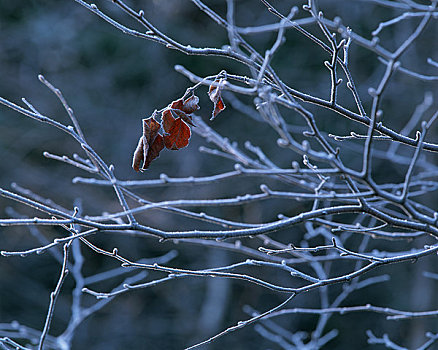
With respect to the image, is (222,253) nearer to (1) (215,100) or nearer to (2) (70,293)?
(2) (70,293)

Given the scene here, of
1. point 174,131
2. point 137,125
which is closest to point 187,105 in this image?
point 174,131

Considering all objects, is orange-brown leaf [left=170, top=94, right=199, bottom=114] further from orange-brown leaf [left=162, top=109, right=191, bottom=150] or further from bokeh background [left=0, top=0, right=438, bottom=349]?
bokeh background [left=0, top=0, right=438, bottom=349]

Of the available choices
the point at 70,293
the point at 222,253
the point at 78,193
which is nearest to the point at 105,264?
the point at 70,293

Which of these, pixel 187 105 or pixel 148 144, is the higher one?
pixel 187 105

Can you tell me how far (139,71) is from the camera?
578cm

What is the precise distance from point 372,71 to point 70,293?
13.4 feet

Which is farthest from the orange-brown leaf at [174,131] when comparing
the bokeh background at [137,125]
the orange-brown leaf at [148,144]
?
the bokeh background at [137,125]

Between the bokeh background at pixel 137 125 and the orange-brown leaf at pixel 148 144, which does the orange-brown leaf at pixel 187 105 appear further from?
the bokeh background at pixel 137 125

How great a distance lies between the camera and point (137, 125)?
5707 mm

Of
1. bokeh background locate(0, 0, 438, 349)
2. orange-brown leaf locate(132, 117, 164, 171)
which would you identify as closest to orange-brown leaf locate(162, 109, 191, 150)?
orange-brown leaf locate(132, 117, 164, 171)

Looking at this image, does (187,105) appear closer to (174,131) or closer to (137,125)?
(174,131)

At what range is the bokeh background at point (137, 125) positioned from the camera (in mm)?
5480

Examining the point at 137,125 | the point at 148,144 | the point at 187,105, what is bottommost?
the point at 148,144

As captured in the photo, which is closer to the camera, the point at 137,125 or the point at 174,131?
the point at 174,131
